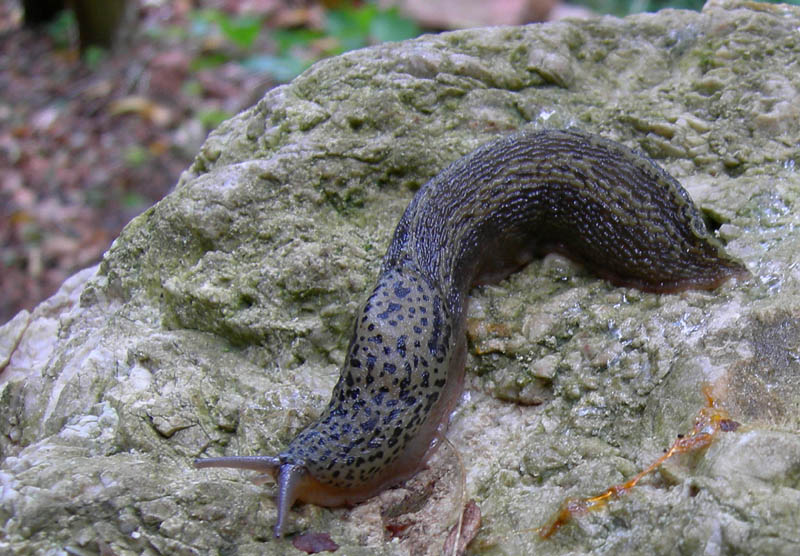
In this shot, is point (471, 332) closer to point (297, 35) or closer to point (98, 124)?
point (297, 35)

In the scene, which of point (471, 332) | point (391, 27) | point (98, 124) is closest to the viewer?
point (471, 332)

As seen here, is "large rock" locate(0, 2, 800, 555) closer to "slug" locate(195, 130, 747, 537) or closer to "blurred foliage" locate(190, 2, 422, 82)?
"slug" locate(195, 130, 747, 537)

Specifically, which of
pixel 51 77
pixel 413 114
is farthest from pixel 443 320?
pixel 51 77

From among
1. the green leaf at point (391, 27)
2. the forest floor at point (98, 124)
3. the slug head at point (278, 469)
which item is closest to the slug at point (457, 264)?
the slug head at point (278, 469)

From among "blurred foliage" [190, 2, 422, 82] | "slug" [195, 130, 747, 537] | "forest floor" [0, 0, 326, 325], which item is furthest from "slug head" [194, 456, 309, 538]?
"forest floor" [0, 0, 326, 325]

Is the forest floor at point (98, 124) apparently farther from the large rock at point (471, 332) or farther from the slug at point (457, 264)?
the slug at point (457, 264)

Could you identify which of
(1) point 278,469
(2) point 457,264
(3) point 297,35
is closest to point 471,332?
(2) point 457,264
